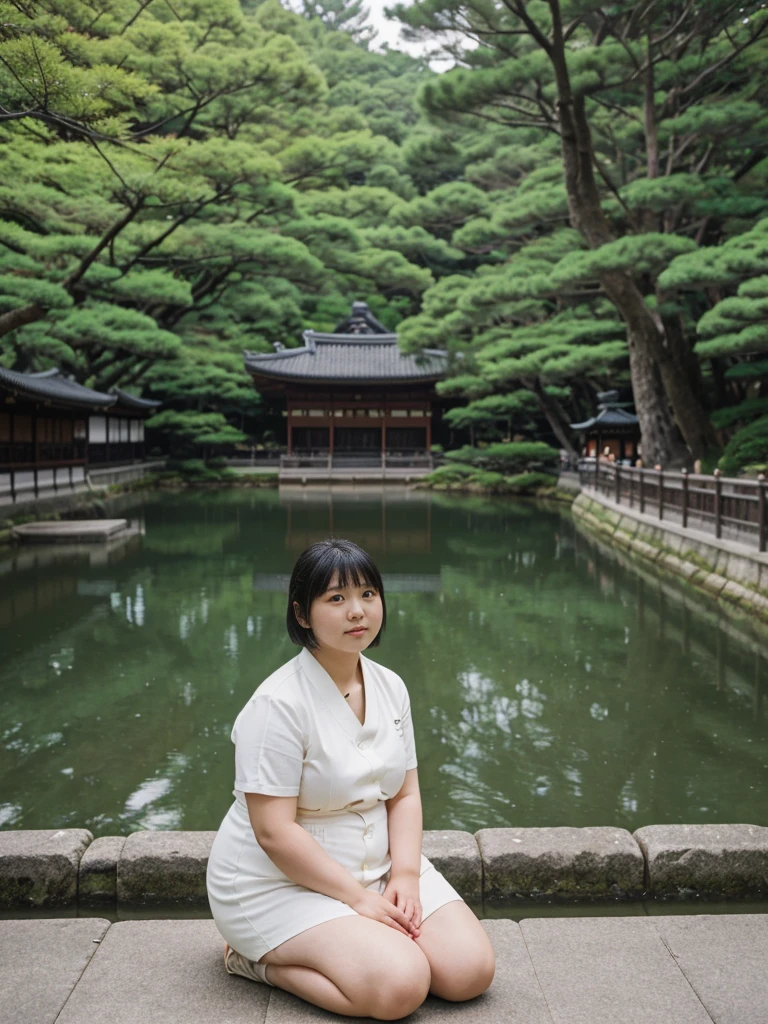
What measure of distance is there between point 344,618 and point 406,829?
1.89ft

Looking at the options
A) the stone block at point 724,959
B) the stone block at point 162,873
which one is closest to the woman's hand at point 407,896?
the stone block at point 724,959

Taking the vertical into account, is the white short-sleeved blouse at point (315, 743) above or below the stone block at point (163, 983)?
above

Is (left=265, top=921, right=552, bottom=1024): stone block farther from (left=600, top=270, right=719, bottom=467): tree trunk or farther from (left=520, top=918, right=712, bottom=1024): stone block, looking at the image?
(left=600, top=270, right=719, bottom=467): tree trunk

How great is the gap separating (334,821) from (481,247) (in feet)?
84.5

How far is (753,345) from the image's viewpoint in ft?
42.0

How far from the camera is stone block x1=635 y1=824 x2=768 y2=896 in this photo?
10.0ft

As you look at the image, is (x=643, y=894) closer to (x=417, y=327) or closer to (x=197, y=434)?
(x=417, y=327)

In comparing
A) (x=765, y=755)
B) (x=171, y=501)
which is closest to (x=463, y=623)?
(x=765, y=755)

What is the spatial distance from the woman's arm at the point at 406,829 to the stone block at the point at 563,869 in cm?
97

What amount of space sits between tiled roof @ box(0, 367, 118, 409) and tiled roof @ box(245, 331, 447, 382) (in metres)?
10.2

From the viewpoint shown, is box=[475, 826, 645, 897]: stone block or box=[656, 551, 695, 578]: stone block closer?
box=[475, 826, 645, 897]: stone block

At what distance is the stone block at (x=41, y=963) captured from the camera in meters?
2.07

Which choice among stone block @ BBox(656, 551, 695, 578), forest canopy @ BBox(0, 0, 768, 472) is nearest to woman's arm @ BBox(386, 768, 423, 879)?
forest canopy @ BBox(0, 0, 768, 472)

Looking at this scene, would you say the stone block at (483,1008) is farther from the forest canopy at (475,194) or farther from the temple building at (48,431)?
the temple building at (48,431)
